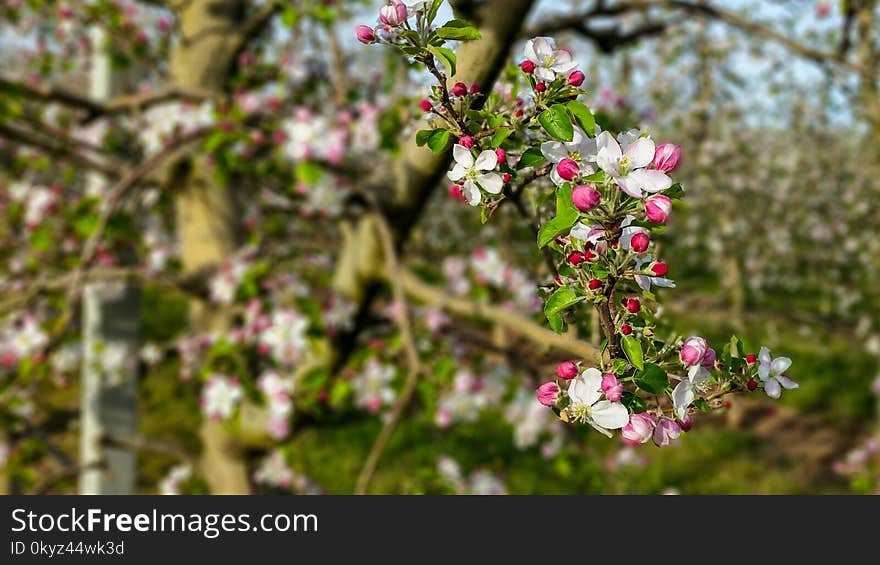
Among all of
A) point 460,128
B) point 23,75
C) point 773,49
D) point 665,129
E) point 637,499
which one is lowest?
point 637,499

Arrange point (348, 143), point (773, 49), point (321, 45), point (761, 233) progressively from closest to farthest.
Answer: point (348, 143), point (321, 45), point (773, 49), point (761, 233)

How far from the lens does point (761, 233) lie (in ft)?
31.6

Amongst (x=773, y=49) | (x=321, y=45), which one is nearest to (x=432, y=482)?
(x=321, y=45)

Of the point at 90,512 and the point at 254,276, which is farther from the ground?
the point at 254,276

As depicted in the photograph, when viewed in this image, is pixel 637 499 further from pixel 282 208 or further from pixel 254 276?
pixel 282 208

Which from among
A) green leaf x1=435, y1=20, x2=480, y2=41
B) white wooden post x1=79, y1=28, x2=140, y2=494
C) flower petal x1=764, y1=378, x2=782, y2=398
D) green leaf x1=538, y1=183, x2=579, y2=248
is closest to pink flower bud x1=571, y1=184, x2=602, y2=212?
green leaf x1=538, y1=183, x2=579, y2=248

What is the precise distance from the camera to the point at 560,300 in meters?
0.80

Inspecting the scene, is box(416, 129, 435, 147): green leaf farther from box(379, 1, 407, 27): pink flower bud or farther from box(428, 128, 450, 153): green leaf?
box(379, 1, 407, 27): pink flower bud

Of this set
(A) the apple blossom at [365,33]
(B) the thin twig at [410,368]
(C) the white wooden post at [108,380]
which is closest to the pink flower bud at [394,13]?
(A) the apple blossom at [365,33]

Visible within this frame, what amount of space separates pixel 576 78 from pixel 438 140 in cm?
18

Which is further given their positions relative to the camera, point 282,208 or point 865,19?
point 865,19

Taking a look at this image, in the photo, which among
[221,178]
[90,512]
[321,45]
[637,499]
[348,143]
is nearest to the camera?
[637,499]

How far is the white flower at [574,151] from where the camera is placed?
0.81m

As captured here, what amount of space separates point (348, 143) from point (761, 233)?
7.81m
